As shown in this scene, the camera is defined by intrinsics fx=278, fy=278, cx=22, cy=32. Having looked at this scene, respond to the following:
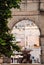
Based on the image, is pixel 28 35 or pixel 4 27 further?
pixel 28 35

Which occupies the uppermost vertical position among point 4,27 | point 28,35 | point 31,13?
point 4,27

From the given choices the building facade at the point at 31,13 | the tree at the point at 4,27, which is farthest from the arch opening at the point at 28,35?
the tree at the point at 4,27

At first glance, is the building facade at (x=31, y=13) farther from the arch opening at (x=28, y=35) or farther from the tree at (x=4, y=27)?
the tree at (x=4, y=27)

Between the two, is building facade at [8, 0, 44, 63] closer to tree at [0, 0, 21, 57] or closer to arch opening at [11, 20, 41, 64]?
arch opening at [11, 20, 41, 64]

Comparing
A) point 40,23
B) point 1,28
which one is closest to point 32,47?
point 40,23

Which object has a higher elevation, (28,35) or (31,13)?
(31,13)

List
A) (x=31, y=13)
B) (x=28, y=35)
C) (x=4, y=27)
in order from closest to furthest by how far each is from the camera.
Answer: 1. (x=4, y=27)
2. (x=31, y=13)
3. (x=28, y=35)

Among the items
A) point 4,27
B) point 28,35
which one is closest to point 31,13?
point 28,35

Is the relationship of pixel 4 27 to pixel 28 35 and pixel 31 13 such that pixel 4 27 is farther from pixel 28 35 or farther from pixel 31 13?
pixel 28 35

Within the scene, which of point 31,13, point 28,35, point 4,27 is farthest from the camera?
point 28,35

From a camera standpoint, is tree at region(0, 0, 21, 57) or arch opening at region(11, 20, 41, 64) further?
arch opening at region(11, 20, 41, 64)

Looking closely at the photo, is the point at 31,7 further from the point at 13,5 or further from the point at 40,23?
the point at 13,5

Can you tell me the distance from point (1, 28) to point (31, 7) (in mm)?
14940

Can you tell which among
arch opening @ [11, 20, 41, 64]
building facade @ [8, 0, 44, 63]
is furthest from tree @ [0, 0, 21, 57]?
arch opening @ [11, 20, 41, 64]
